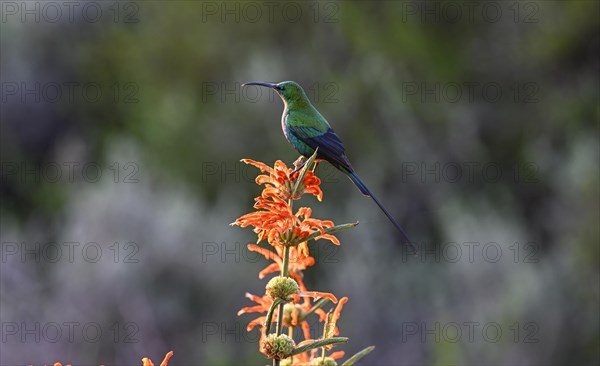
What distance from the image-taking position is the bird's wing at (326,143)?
226cm

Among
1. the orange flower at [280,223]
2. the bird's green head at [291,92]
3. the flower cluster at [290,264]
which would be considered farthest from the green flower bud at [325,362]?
the bird's green head at [291,92]

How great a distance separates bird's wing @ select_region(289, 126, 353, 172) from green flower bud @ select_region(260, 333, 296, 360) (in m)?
0.96

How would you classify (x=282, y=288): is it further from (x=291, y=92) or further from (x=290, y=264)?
(x=291, y=92)

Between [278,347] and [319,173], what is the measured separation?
25.1 feet

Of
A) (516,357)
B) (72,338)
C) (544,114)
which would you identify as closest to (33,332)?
(72,338)

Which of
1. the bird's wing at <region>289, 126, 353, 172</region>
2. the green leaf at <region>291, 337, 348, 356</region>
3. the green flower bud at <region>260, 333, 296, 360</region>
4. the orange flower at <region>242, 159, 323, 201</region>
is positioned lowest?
the green flower bud at <region>260, 333, 296, 360</region>

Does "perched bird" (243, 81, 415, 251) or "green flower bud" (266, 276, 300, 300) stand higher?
"perched bird" (243, 81, 415, 251)

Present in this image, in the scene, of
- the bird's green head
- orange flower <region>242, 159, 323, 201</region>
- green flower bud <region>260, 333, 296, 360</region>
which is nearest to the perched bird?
the bird's green head

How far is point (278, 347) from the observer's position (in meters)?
1.29

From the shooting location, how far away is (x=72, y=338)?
6.48 meters

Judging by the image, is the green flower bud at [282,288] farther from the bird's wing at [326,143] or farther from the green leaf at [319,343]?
the bird's wing at [326,143]

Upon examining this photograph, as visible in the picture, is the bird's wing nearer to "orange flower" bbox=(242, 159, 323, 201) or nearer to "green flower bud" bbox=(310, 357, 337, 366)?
"orange flower" bbox=(242, 159, 323, 201)

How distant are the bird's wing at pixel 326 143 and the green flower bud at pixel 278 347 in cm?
96

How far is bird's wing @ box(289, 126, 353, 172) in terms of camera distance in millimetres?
2258
